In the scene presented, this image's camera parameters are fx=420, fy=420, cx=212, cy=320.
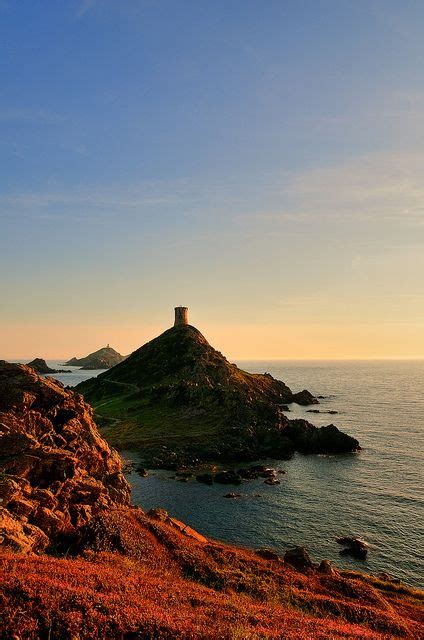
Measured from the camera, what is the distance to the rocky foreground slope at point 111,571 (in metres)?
16.5

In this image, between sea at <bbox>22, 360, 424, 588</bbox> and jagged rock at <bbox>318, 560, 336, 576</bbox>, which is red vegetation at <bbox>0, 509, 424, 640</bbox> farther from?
sea at <bbox>22, 360, 424, 588</bbox>

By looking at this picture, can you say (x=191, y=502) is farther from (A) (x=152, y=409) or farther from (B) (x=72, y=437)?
(A) (x=152, y=409)

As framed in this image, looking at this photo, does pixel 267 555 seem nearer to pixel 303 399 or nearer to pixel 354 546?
pixel 354 546

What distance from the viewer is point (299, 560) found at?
41.1 metres

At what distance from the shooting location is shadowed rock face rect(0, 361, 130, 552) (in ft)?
96.2

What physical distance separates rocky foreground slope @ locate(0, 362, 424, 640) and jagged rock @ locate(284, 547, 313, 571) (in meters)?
0.11

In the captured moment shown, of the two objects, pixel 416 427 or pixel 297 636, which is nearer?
pixel 297 636

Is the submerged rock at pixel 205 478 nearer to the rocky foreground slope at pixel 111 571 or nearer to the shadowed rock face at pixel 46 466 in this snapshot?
the rocky foreground slope at pixel 111 571

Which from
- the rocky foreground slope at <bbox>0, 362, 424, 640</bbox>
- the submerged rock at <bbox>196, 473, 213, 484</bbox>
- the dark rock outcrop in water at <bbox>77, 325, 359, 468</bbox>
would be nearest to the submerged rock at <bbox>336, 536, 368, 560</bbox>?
the rocky foreground slope at <bbox>0, 362, 424, 640</bbox>

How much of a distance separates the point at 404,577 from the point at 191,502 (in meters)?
30.4

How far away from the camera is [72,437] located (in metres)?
44.1

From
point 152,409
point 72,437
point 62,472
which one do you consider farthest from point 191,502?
point 152,409

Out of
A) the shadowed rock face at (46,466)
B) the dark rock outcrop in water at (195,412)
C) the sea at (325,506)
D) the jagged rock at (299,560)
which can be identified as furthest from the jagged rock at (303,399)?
the shadowed rock face at (46,466)

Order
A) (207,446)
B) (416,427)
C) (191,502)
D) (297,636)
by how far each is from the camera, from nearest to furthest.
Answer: (297,636), (191,502), (207,446), (416,427)
